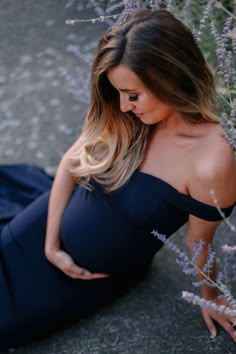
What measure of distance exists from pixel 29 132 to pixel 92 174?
5.13 ft

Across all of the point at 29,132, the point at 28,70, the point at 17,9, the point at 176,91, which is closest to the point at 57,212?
the point at 176,91

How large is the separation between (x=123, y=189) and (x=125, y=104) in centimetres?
32

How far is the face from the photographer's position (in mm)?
1793

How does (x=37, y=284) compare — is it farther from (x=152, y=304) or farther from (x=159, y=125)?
(x=159, y=125)

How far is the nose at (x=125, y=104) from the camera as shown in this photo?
185cm

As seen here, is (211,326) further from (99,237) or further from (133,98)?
(133,98)

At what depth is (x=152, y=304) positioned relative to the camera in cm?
254

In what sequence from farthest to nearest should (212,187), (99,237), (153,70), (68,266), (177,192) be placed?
1. (68,266)
2. (99,237)
3. (177,192)
4. (212,187)
5. (153,70)

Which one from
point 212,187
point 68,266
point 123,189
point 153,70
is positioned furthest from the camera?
point 68,266

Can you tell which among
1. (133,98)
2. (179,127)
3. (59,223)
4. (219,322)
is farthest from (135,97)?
(219,322)

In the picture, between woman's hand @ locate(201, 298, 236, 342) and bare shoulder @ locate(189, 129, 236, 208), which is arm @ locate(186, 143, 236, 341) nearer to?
bare shoulder @ locate(189, 129, 236, 208)

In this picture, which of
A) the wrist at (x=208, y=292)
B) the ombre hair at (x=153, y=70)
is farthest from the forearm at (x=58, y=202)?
the wrist at (x=208, y=292)

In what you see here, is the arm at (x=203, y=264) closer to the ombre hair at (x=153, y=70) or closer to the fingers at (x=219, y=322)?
the fingers at (x=219, y=322)

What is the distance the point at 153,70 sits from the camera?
5.73ft
